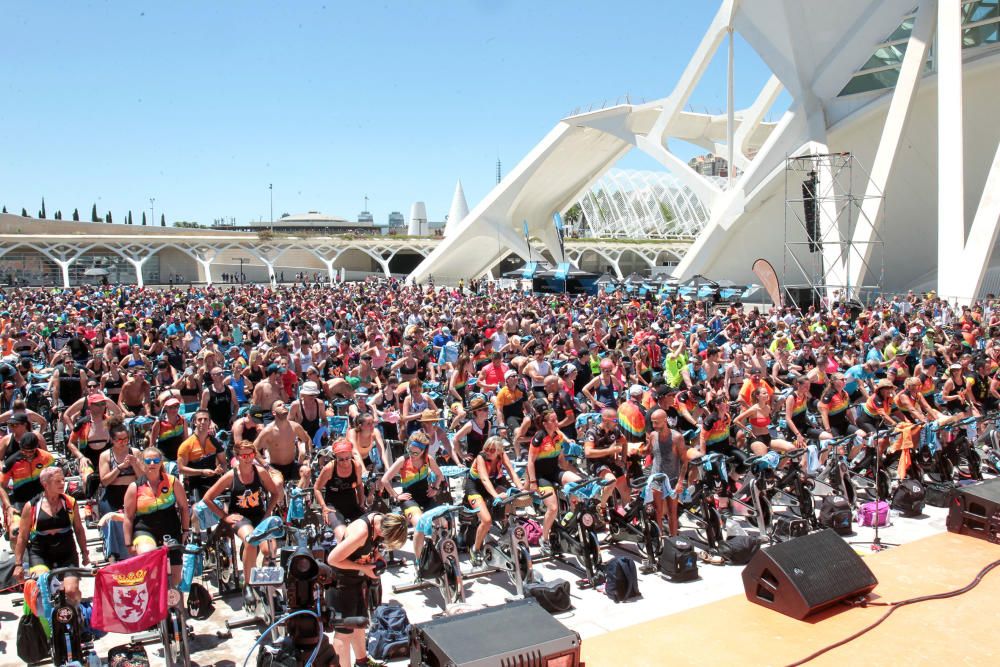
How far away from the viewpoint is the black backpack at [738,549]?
7.07 metres

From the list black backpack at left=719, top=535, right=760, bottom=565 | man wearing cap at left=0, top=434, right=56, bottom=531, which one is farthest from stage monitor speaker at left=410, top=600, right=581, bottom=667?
man wearing cap at left=0, top=434, right=56, bottom=531

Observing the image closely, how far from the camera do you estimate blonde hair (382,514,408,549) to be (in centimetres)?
480

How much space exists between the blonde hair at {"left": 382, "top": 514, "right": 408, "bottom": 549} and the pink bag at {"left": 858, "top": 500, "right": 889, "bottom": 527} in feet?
17.1

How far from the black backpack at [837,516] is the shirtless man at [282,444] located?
16.0 ft

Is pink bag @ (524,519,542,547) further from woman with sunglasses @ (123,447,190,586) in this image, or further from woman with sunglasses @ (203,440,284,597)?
woman with sunglasses @ (123,447,190,586)

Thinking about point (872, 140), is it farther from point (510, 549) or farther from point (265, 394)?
point (510, 549)

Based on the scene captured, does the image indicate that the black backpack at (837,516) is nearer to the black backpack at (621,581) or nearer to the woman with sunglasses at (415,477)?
the black backpack at (621,581)

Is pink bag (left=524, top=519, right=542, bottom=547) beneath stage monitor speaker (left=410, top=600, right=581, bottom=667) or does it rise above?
beneath

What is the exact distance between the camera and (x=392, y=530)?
4.82 meters

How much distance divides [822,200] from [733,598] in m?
28.5

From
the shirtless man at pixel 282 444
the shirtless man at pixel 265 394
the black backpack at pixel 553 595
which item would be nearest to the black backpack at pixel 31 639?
the shirtless man at pixel 282 444

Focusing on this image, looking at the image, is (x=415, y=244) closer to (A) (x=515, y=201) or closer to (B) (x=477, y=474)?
(A) (x=515, y=201)

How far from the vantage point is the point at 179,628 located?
5.03m

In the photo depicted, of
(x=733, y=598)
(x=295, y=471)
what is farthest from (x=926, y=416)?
(x=295, y=471)
